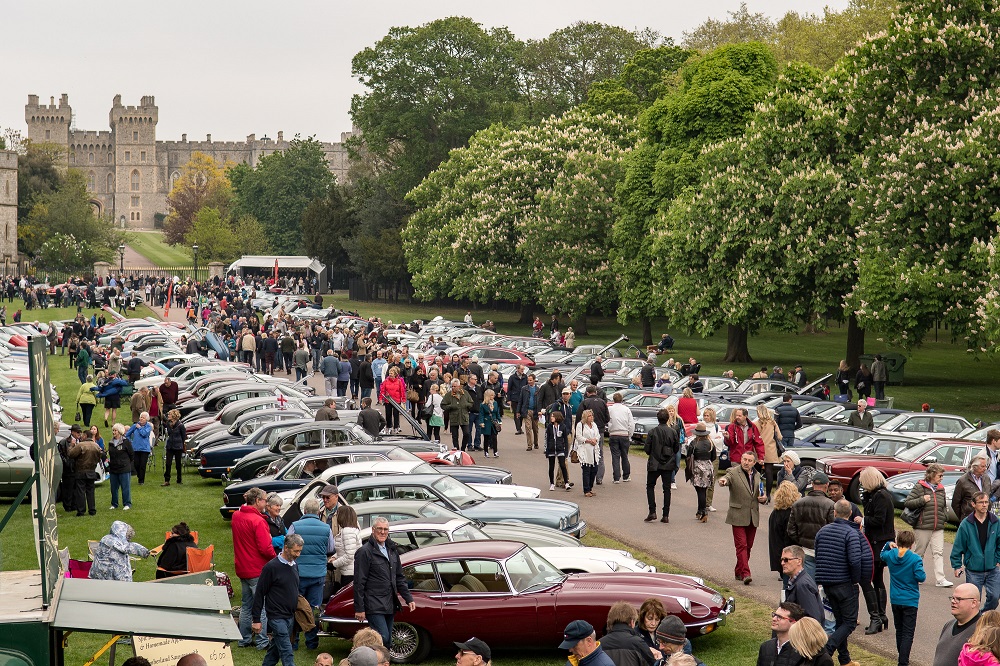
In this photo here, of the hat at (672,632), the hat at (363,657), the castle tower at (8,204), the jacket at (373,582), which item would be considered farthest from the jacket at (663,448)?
the castle tower at (8,204)

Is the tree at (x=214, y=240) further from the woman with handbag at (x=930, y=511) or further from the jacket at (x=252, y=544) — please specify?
the woman with handbag at (x=930, y=511)

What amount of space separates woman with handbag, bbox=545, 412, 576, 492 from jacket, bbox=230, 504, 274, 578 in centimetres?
966

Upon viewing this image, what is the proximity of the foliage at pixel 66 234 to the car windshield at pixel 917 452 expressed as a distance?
83.4 meters

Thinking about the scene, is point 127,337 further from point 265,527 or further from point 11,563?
point 265,527

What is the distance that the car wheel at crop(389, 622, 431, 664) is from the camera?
44.2ft

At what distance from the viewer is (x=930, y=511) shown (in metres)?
15.6

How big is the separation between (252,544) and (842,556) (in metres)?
6.54

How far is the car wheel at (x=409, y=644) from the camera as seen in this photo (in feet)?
44.2

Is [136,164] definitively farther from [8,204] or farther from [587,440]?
[587,440]

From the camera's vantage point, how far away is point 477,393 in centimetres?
2827

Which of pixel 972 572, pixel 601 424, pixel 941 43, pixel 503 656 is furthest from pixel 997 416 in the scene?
pixel 503 656

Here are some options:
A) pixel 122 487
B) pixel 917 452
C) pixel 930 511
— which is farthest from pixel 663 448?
pixel 122 487

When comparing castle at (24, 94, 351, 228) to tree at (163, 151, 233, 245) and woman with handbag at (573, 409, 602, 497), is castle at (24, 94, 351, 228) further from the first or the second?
woman with handbag at (573, 409, 602, 497)

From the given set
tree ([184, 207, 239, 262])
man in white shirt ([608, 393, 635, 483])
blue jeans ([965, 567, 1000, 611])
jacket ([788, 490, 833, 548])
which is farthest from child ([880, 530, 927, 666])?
tree ([184, 207, 239, 262])
